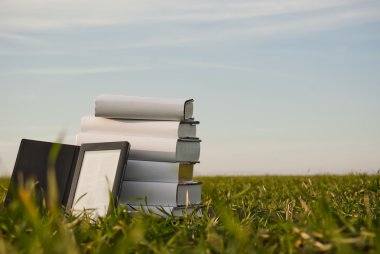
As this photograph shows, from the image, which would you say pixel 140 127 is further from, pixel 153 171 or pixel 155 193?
pixel 155 193

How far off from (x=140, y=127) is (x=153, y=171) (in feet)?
0.97

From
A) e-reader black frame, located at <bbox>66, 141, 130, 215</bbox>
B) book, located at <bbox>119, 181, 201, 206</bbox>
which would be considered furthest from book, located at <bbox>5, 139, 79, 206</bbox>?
book, located at <bbox>119, 181, 201, 206</bbox>

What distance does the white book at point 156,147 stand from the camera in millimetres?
3729

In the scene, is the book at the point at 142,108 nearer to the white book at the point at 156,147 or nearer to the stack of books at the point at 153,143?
the stack of books at the point at 153,143

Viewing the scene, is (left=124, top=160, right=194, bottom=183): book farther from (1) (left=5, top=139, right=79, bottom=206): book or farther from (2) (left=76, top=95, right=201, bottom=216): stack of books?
(1) (left=5, top=139, right=79, bottom=206): book

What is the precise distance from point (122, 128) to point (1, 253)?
2.23m

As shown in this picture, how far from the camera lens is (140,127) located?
385 cm

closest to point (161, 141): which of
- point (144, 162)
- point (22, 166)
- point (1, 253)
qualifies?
point (144, 162)

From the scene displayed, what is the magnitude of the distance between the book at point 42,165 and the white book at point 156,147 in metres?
0.18

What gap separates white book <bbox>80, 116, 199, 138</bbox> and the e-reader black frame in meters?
0.26

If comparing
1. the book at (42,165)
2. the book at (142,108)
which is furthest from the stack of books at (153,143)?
the book at (42,165)

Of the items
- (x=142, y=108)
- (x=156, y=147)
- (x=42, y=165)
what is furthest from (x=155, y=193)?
(x=42, y=165)

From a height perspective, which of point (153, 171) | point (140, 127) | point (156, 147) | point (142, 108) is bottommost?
point (153, 171)

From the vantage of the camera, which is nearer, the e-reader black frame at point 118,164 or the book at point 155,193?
the e-reader black frame at point 118,164
